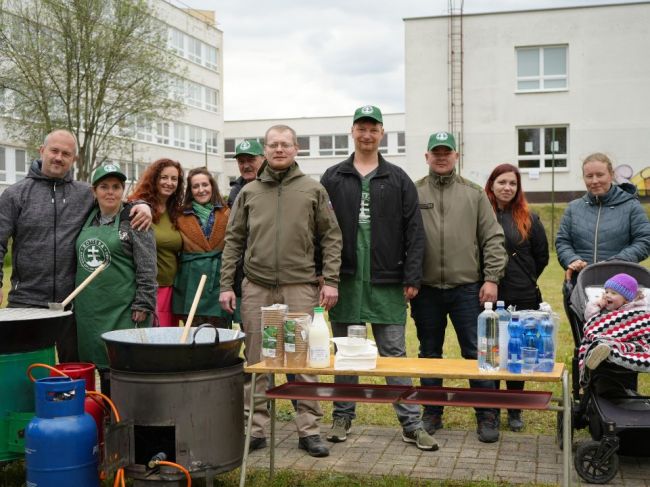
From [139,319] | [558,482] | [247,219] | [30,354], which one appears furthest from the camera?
[247,219]

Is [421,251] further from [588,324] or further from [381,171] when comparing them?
[588,324]

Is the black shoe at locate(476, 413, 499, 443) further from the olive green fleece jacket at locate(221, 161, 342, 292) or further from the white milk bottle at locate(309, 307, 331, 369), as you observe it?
the white milk bottle at locate(309, 307, 331, 369)

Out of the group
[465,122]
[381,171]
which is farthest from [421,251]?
[465,122]

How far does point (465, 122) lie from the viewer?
103 feet

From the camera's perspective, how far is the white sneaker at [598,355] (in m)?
4.86

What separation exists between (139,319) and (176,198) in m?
1.35

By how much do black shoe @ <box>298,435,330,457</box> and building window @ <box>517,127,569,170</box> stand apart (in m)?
26.5

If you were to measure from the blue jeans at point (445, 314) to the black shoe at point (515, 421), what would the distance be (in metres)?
0.21

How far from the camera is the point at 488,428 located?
5.91 metres

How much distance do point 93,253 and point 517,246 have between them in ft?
10.3

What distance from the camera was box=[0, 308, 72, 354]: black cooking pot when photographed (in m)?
4.48

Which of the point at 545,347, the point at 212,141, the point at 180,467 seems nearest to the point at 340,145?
the point at 212,141

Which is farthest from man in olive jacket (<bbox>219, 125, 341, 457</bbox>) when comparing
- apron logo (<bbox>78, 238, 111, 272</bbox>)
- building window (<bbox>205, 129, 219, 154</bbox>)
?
building window (<bbox>205, 129, 219, 154</bbox>)

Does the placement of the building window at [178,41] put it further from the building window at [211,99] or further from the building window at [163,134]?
the building window at [163,134]
